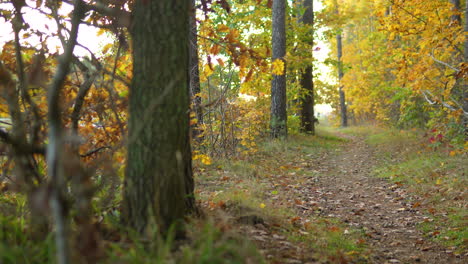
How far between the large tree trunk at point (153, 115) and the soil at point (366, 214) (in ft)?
3.73

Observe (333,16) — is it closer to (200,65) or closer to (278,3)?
(278,3)

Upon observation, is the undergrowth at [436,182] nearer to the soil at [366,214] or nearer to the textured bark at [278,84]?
the soil at [366,214]

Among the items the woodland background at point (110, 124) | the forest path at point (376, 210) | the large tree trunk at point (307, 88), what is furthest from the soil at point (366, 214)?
the large tree trunk at point (307, 88)

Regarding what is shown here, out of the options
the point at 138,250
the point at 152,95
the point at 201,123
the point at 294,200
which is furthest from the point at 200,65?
the point at 138,250

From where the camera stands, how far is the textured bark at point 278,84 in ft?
40.8

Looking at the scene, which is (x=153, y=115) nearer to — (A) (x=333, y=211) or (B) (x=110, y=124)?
(B) (x=110, y=124)

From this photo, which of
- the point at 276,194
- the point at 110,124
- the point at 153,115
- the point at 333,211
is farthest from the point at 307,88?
the point at 153,115

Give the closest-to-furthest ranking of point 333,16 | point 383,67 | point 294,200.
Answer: point 294,200 < point 333,16 < point 383,67

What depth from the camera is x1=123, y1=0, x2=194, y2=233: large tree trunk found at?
2.87 m

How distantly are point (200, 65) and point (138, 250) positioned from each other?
627 cm

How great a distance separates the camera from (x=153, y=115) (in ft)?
9.37

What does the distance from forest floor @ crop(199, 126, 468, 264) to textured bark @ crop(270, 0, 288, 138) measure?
2436 millimetres

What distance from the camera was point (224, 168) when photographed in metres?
7.74

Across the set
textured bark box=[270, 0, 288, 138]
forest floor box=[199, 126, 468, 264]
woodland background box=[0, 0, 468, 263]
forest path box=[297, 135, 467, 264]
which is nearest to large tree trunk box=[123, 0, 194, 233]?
woodland background box=[0, 0, 468, 263]
